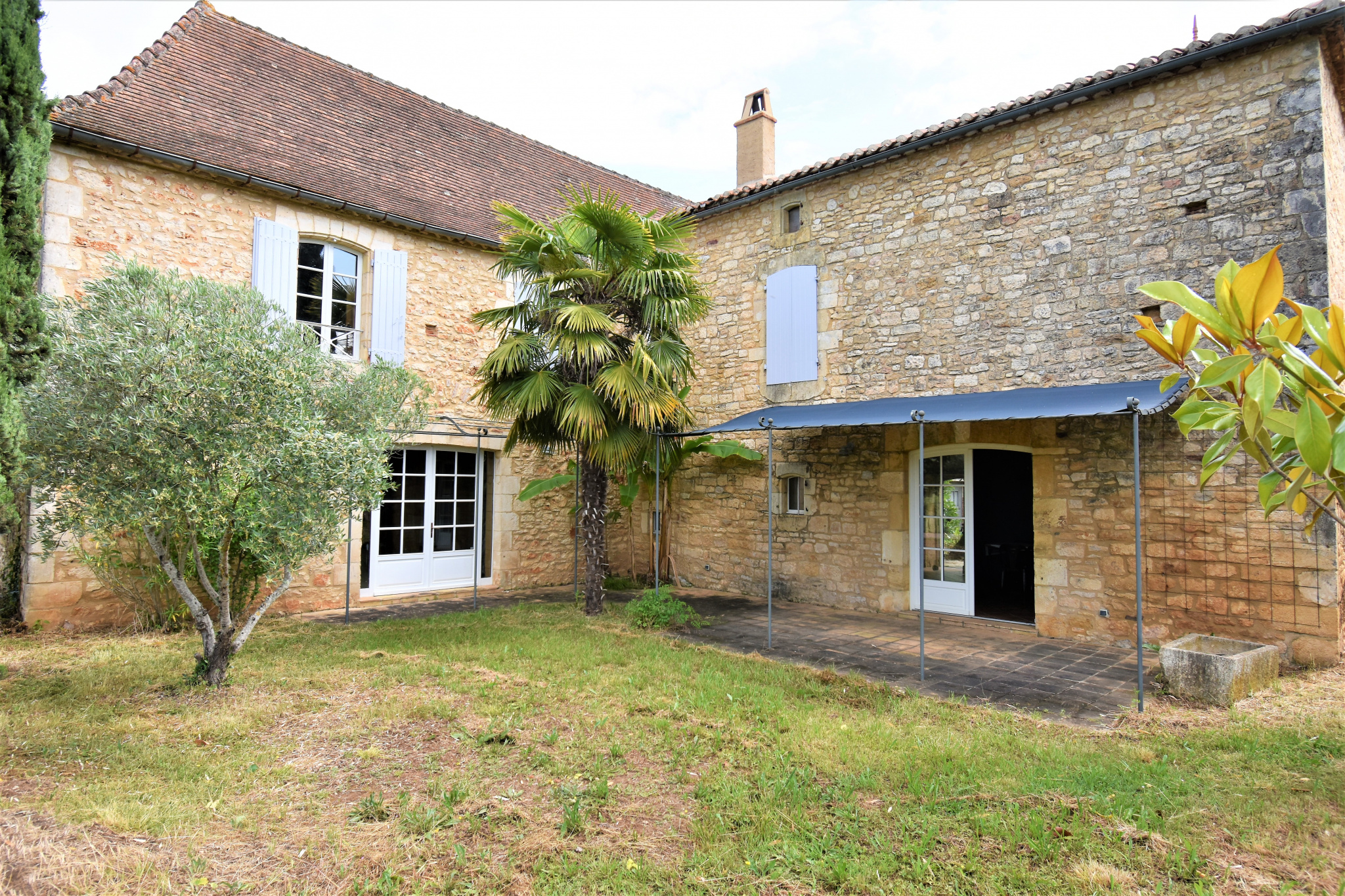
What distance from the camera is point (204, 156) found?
721 centimetres

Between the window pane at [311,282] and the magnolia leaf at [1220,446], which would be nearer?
the magnolia leaf at [1220,446]

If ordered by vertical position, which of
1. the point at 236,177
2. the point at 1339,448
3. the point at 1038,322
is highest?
the point at 236,177

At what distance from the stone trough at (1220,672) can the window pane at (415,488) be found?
794 cm

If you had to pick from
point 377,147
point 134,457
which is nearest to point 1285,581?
point 134,457

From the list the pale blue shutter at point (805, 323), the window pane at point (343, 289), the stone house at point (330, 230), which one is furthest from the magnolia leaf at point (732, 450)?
the window pane at point (343, 289)

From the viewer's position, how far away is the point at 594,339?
6.99 metres

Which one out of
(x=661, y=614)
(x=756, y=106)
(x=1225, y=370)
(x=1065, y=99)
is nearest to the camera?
(x=1225, y=370)

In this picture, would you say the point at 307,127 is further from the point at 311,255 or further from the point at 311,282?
the point at 311,282

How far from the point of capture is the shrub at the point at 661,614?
7188 mm

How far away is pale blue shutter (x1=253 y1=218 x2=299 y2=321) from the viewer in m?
7.59

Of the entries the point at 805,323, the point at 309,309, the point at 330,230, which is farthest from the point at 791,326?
the point at 309,309

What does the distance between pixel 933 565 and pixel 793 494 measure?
1.90 m

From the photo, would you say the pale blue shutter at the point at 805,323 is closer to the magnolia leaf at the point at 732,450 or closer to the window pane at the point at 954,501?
the magnolia leaf at the point at 732,450

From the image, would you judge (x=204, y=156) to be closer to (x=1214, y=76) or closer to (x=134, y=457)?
(x=134, y=457)
